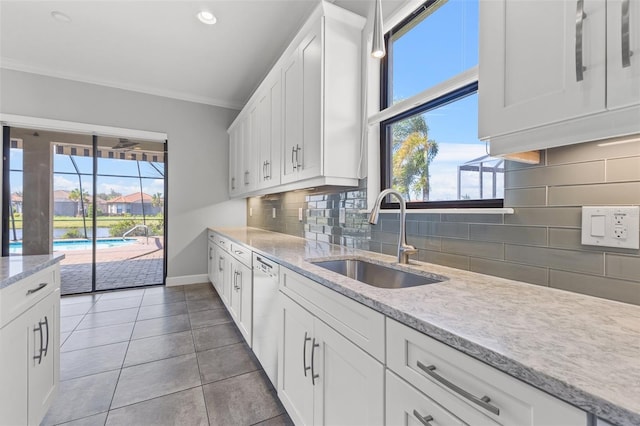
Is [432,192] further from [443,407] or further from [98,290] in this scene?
[98,290]

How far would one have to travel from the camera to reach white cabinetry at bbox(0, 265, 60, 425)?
111 centimetres

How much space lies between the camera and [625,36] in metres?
0.62

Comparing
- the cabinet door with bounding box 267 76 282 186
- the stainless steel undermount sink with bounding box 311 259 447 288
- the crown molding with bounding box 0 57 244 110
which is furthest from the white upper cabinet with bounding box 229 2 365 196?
the crown molding with bounding box 0 57 244 110

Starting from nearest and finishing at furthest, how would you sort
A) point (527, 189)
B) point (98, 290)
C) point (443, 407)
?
point (443, 407) < point (527, 189) < point (98, 290)

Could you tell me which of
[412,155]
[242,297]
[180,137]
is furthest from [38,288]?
[180,137]

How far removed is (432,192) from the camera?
63.0 inches

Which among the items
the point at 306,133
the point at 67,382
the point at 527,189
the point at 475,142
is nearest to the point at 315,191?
the point at 306,133

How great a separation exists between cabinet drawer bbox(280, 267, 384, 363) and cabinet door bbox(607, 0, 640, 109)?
80cm

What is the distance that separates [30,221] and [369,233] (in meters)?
4.21

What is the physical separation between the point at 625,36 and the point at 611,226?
54 cm

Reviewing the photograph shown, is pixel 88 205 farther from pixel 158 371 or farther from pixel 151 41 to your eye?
pixel 158 371

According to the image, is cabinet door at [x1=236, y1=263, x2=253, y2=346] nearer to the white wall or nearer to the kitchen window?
the kitchen window

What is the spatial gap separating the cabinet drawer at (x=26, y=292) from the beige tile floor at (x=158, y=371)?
75 centimetres

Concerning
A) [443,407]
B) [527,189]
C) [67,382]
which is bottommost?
[67,382]
